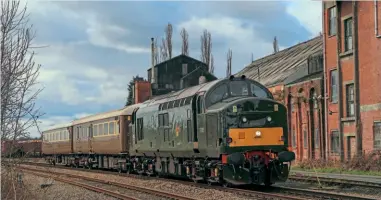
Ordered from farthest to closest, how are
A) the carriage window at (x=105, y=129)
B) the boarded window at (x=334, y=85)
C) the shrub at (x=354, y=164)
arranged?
the boarded window at (x=334, y=85) < the carriage window at (x=105, y=129) < the shrub at (x=354, y=164)

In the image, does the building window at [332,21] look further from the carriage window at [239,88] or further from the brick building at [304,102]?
the carriage window at [239,88]

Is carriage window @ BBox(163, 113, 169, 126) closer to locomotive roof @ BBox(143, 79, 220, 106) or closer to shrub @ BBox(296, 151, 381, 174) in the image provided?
locomotive roof @ BBox(143, 79, 220, 106)

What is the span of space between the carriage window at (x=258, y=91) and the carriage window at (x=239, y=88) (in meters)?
0.20

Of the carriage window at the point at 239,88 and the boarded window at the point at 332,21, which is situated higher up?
the boarded window at the point at 332,21

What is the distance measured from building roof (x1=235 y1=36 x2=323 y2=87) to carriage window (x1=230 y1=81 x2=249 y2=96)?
21.8 m

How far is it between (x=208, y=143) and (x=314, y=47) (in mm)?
28247

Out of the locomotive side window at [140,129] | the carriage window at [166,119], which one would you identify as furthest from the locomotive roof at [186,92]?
the locomotive side window at [140,129]

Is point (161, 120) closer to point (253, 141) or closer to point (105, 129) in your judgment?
point (253, 141)

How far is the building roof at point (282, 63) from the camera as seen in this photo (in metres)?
40.9

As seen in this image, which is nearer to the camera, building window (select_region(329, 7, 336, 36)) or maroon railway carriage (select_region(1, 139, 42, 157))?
maroon railway carriage (select_region(1, 139, 42, 157))

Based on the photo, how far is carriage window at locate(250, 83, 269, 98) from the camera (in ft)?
57.6

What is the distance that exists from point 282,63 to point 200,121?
29323mm

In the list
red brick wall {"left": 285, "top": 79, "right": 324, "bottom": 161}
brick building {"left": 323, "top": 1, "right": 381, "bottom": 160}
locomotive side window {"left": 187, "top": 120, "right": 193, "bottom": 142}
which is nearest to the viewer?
locomotive side window {"left": 187, "top": 120, "right": 193, "bottom": 142}

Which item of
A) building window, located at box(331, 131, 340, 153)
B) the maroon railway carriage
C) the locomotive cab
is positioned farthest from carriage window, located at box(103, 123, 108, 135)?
the maroon railway carriage
